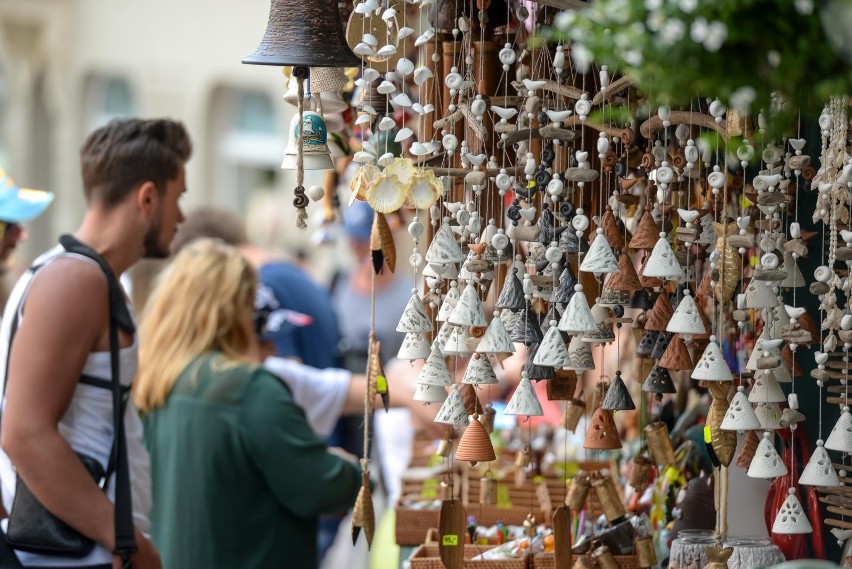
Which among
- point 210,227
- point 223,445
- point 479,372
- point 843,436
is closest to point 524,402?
point 479,372

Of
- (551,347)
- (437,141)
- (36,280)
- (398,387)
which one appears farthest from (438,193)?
(398,387)

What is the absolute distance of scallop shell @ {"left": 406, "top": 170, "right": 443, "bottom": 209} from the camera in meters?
2.19

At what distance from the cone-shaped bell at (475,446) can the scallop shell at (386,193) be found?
1.43 feet

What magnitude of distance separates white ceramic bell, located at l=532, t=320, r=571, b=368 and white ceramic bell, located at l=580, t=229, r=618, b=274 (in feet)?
0.39

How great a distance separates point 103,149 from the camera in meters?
2.87

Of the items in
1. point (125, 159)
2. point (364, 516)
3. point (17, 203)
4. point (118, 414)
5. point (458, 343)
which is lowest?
point (364, 516)

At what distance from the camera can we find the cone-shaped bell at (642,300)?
2.40 metres

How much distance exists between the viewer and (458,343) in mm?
2264

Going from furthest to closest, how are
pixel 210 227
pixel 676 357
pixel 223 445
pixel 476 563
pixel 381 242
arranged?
pixel 210 227, pixel 223 445, pixel 476 563, pixel 381 242, pixel 676 357

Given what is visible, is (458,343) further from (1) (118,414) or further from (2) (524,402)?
(1) (118,414)

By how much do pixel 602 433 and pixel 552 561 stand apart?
0.42m

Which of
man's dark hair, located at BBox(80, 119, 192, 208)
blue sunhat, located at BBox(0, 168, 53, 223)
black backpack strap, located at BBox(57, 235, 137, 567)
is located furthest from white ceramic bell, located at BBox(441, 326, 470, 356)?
blue sunhat, located at BBox(0, 168, 53, 223)

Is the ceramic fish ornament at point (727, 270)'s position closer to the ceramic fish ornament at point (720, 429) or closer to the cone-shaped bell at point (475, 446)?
the ceramic fish ornament at point (720, 429)

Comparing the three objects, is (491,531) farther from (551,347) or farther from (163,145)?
(163,145)
